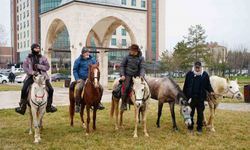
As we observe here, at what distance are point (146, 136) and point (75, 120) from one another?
349 cm

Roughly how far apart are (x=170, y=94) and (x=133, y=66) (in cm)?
149

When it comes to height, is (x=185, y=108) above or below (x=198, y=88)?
below

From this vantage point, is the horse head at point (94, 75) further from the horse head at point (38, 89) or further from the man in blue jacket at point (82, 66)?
the horse head at point (38, 89)

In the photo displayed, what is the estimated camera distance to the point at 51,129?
28.0 feet

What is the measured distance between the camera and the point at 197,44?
155ft

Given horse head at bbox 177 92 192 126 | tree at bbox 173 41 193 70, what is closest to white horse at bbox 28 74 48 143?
horse head at bbox 177 92 192 126

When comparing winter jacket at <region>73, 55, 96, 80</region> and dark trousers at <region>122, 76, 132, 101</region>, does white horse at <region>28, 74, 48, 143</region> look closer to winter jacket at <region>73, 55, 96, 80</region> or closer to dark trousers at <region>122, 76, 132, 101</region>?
winter jacket at <region>73, 55, 96, 80</region>

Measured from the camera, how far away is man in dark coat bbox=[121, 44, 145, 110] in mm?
8055

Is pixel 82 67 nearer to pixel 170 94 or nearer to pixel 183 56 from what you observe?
pixel 170 94

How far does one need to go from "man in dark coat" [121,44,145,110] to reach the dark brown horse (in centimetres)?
104

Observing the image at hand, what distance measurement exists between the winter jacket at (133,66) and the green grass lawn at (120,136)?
1.83m

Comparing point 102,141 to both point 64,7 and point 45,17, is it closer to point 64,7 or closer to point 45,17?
point 64,7

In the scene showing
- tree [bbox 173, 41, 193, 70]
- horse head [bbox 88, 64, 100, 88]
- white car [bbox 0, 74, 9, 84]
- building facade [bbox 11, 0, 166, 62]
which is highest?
building facade [bbox 11, 0, 166, 62]

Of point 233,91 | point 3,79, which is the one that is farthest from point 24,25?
point 233,91
